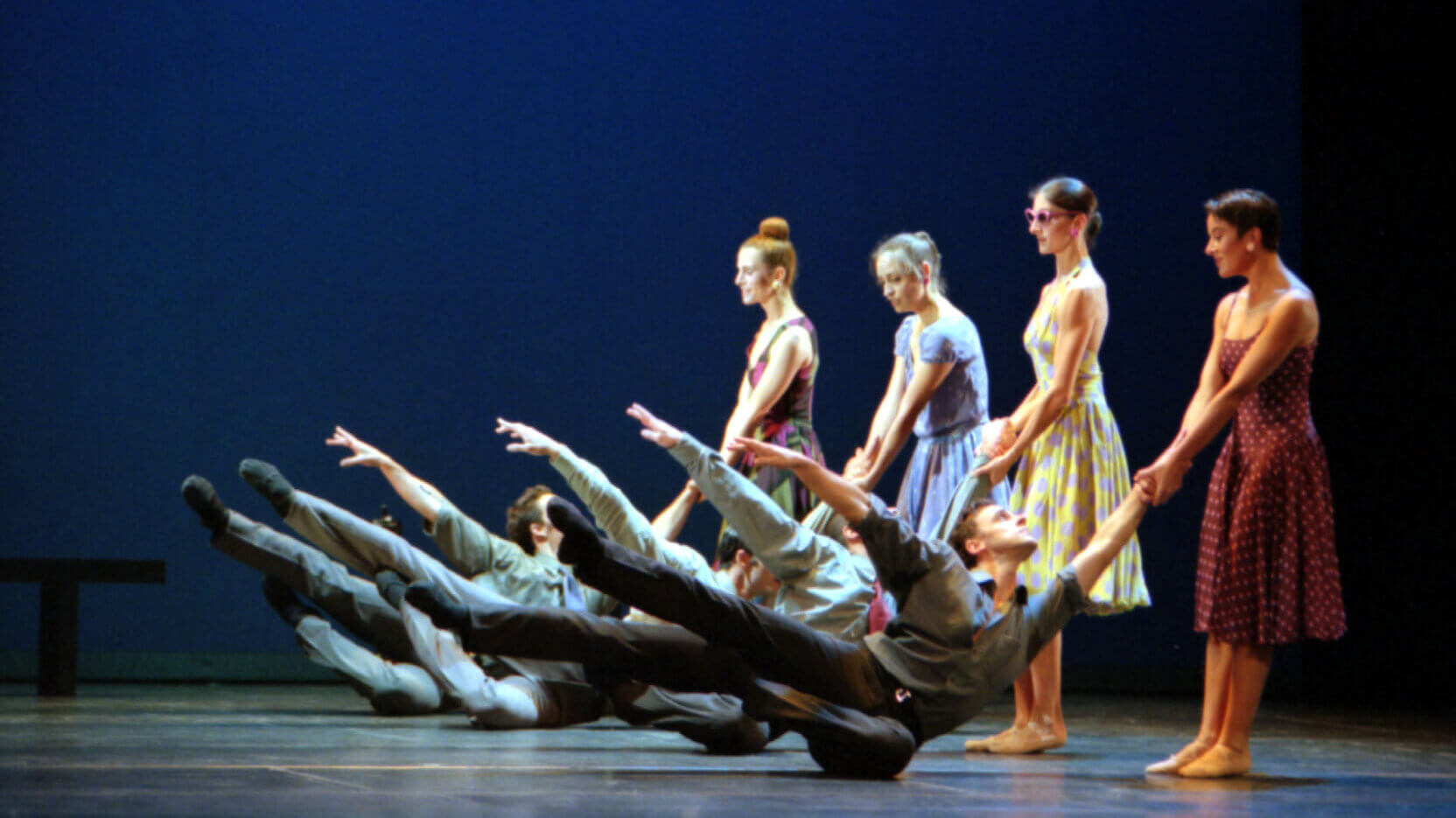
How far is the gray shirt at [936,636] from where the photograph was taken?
122 inches

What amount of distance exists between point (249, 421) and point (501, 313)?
1.09 metres

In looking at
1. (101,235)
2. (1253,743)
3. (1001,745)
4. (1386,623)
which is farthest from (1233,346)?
(101,235)

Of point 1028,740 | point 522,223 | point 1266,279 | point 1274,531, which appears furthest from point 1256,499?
point 522,223

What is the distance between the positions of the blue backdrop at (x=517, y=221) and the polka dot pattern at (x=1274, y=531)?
10.9 feet

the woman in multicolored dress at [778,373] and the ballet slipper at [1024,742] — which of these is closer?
the ballet slipper at [1024,742]

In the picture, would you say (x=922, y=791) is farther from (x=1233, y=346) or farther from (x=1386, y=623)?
(x=1386, y=623)

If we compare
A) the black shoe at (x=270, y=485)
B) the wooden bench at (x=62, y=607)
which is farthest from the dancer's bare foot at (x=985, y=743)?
the wooden bench at (x=62, y=607)

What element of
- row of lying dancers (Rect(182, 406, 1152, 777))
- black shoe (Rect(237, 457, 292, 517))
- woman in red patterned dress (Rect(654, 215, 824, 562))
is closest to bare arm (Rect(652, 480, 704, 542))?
woman in red patterned dress (Rect(654, 215, 824, 562))

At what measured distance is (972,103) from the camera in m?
6.66

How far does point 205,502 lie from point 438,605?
1.75 meters

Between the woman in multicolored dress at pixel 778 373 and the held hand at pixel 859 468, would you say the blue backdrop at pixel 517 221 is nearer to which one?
the woman in multicolored dress at pixel 778 373

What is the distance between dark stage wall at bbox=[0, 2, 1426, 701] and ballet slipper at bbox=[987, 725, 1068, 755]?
2.80 metres

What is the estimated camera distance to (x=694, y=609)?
3002 mm

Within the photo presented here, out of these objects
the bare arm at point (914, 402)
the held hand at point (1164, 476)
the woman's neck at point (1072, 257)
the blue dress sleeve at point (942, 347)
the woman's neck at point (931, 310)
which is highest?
the woman's neck at point (1072, 257)
